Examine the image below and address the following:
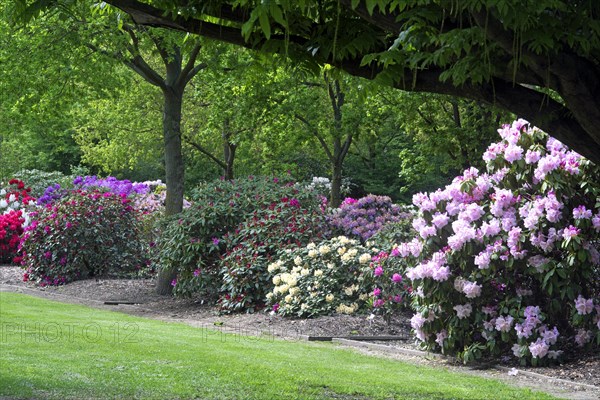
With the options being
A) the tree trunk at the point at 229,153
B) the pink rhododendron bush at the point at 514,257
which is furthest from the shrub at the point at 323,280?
the tree trunk at the point at 229,153

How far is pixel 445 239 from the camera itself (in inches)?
374

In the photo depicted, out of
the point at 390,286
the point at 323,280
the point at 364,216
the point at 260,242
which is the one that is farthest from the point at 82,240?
the point at 390,286

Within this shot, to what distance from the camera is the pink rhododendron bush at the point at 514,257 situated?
8.57 meters

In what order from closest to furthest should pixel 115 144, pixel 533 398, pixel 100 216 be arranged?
pixel 533 398 < pixel 100 216 < pixel 115 144

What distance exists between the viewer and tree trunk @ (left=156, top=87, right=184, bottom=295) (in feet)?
48.8

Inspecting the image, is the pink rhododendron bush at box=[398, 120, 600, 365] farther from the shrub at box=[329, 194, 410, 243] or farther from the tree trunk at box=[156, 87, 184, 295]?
the tree trunk at box=[156, 87, 184, 295]

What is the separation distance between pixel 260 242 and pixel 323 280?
74.1 inches

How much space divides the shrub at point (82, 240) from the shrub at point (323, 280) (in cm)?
547

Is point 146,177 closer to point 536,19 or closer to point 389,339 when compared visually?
point 389,339

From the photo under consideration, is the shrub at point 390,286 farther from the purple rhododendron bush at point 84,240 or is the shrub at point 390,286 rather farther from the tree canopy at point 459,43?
the purple rhododendron bush at point 84,240

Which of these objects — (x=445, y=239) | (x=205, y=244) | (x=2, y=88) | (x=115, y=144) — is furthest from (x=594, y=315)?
(x=115, y=144)

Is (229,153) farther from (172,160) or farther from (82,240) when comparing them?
(172,160)

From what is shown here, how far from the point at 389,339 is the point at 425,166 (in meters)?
9.91

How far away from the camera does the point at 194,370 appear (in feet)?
24.2
